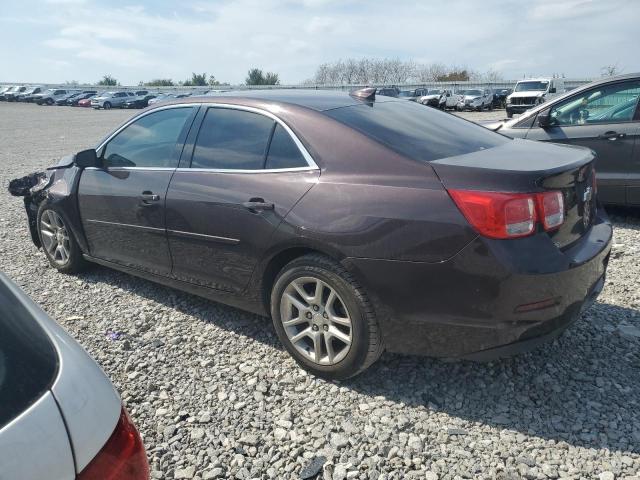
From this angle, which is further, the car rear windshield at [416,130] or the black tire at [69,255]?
the black tire at [69,255]

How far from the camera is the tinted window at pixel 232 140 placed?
3.31 metres

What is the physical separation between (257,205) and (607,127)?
4.53 meters

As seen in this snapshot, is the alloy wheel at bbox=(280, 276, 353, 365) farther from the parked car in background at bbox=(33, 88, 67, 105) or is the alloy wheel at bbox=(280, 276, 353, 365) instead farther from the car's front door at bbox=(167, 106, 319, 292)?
the parked car in background at bbox=(33, 88, 67, 105)

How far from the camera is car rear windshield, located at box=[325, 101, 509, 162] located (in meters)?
2.93

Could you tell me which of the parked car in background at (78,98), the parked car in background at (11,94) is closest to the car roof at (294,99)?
the parked car in background at (78,98)

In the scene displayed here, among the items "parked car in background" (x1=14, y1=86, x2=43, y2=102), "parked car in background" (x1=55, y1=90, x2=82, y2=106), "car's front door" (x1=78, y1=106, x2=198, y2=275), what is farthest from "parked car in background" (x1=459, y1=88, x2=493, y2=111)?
"parked car in background" (x1=14, y1=86, x2=43, y2=102)

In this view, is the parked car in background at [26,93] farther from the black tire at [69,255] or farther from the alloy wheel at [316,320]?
the alloy wheel at [316,320]

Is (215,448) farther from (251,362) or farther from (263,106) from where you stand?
(263,106)

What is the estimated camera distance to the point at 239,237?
3242 millimetres

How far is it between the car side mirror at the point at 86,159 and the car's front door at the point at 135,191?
0.06 metres

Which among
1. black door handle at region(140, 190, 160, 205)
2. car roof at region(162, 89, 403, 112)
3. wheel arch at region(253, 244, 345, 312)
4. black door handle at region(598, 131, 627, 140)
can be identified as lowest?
wheel arch at region(253, 244, 345, 312)

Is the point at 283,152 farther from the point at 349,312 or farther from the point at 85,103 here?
the point at 85,103

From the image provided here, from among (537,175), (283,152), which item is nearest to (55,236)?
(283,152)

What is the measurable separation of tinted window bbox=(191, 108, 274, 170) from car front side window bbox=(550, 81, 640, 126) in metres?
4.17
